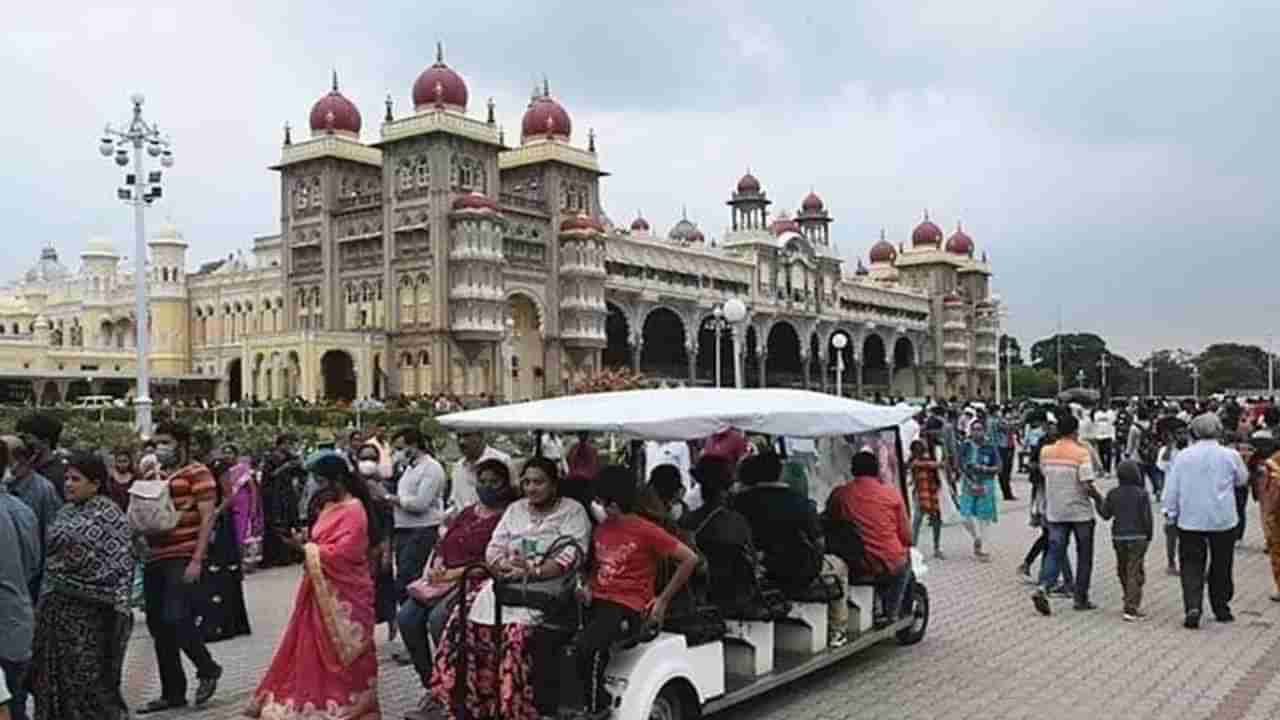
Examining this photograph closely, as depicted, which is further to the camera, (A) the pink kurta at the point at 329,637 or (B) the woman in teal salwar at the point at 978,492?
(B) the woman in teal salwar at the point at 978,492

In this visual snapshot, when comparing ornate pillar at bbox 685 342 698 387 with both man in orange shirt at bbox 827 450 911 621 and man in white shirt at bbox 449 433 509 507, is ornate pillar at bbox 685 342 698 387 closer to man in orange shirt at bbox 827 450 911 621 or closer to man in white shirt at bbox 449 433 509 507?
man in white shirt at bbox 449 433 509 507

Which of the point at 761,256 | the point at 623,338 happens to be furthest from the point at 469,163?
the point at 761,256

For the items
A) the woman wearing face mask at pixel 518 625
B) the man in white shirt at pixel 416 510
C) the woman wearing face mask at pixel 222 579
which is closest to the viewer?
the woman wearing face mask at pixel 518 625

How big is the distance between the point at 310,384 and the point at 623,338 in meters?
19.7

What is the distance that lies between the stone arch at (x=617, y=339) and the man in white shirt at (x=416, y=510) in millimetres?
50827

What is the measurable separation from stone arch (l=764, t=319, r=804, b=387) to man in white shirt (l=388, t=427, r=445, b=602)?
2581 inches

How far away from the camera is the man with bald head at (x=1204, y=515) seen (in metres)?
9.21

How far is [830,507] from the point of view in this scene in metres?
8.48

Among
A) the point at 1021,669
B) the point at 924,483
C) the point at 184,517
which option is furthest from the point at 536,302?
the point at 184,517

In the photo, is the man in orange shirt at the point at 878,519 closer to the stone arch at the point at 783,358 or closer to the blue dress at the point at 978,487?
the blue dress at the point at 978,487

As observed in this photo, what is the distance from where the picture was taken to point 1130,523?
31.5 ft

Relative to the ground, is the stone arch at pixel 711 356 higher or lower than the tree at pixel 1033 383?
higher

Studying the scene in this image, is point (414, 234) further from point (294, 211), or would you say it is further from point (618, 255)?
point (618, 255)

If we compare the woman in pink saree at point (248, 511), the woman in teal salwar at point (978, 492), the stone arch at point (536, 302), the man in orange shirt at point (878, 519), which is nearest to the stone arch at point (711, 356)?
the stone arch at point (536, 302)
